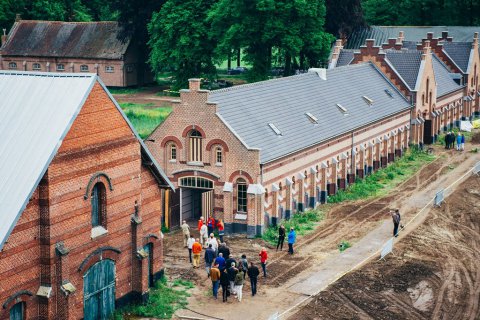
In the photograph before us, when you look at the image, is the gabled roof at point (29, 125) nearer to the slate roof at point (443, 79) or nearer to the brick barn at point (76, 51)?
the slate roof at point (443, 79)

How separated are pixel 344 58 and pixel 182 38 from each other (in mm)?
16555

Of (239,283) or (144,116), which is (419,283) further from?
(144,116)

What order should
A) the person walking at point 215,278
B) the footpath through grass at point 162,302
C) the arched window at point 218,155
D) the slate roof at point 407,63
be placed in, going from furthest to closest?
the slate roof at point 407,63 → the arched window at point 218,155 → the person walking at point 215,278 → the footpath through grass at point 162,302

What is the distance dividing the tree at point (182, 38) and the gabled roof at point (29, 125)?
5298 cm

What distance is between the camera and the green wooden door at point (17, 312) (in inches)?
1050

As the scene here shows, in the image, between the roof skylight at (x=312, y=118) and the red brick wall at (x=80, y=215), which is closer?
the red brick wall at (x=80, y=215)

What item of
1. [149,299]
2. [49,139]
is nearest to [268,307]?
[149,299]

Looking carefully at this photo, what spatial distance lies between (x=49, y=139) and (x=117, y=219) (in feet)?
15.1

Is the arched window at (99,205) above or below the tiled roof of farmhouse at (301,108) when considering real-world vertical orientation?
below

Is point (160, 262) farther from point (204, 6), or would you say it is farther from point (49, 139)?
point (204, 6)

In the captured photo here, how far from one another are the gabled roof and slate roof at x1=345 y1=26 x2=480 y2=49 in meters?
A: 68.0

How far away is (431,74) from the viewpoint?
7044cm

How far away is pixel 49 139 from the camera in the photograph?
27625 millimetres

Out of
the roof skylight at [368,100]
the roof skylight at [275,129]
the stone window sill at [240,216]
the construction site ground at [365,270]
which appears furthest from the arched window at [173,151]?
the roof skylight at [368,100]
